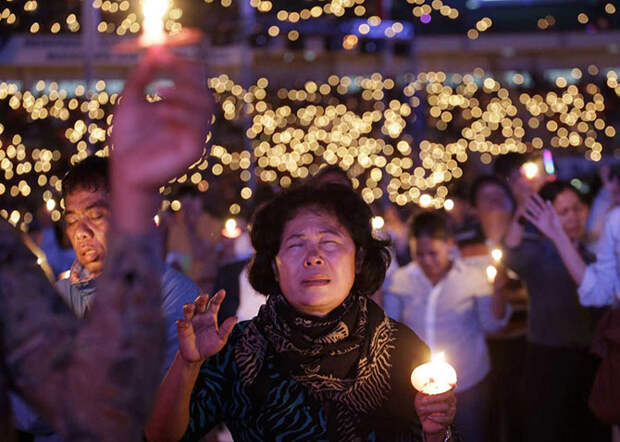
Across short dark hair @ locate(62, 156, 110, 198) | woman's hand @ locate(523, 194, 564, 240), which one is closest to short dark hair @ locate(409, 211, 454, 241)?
woman's hand @ locate(523, 194, 564, 240)

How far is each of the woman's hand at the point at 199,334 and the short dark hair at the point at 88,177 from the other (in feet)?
3.15

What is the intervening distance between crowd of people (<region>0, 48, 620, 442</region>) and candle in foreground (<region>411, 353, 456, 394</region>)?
38mm

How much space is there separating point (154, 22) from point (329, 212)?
1873mm

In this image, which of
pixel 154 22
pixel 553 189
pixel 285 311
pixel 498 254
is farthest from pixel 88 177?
pixel 553 189

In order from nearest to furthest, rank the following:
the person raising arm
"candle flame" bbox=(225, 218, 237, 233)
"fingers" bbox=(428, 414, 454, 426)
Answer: the person raising arm, "fingers" bbox=(428, 414, 454, 426), "candle flame" bbox=(225, 218, 237, 233)

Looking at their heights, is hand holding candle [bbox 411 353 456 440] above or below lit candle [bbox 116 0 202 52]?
below

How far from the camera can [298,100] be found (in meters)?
20.1

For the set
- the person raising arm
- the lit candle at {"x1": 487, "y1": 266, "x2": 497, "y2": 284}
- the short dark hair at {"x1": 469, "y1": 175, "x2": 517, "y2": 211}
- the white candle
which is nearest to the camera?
the person raising arm

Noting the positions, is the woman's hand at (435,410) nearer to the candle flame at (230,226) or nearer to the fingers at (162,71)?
the fingers at (162,71)

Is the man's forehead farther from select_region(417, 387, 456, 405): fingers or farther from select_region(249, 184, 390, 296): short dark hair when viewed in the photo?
select_region(417, 387, 456, 405): fingers

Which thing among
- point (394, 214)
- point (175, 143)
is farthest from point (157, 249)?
point (394, 214)

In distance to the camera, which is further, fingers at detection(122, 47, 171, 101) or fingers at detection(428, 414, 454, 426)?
fingers at detection(428, 414, 454, 426)

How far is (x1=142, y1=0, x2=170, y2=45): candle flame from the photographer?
1.32 m

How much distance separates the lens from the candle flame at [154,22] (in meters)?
1.32
